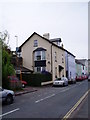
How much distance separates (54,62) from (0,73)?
21.7 m

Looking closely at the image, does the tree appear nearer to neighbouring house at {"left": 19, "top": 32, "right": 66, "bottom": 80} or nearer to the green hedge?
the green hedge

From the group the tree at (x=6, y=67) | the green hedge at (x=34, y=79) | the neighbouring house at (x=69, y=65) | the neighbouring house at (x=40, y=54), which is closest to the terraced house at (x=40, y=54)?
the neighbouring house at (x=40, y=54)

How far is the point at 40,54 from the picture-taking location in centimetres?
3975

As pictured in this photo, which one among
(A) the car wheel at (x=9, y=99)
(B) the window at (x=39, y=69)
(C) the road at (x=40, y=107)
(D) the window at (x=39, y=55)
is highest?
(D) the window at (x=39, y=55)

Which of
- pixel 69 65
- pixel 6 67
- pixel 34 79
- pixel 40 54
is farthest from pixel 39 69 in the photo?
pixel 6 67

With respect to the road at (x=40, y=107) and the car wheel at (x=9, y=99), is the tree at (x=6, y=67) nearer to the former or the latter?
the road at (x=40, y=107)

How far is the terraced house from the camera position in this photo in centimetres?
3925

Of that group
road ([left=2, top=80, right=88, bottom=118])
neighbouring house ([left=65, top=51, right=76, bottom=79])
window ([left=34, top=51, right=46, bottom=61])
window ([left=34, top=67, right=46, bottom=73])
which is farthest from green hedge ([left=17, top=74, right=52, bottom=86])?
neighbouring house ([left=65, top=51, right=76, bottom=79])

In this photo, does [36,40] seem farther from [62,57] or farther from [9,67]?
[9,67]

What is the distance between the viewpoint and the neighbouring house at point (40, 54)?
39250 mm

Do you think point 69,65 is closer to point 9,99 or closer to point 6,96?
point 9,99

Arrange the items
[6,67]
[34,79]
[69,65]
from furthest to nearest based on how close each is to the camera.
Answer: [69,65]
[34,79]
[6,67]

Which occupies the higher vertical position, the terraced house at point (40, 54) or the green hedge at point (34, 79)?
the terraced house at point (40, 54)

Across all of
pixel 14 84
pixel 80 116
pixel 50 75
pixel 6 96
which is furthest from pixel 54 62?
pixel 80 116
